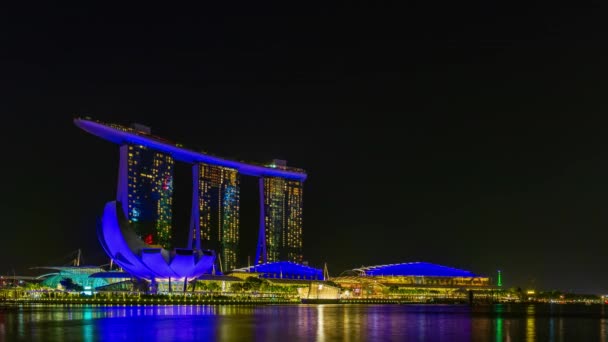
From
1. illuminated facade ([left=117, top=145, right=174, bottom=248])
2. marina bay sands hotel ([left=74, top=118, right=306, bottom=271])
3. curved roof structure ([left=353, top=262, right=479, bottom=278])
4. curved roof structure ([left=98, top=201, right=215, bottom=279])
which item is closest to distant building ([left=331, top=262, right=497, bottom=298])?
curved roof structure ([left=353, top=262, right=479, bottom=278])

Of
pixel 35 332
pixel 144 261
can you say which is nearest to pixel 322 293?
→ pixel 144 261

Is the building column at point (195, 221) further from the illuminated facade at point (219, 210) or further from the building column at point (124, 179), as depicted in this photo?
the building column at point (124, 179)

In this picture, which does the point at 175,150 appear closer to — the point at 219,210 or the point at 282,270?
the point at 219,210

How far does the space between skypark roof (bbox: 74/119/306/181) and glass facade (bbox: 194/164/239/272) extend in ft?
8.74

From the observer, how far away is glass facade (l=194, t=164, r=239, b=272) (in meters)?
138

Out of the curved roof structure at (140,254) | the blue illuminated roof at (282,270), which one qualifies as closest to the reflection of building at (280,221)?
the blue illuminated roof at (282,270)

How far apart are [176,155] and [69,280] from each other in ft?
99.2

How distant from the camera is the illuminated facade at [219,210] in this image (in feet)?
451

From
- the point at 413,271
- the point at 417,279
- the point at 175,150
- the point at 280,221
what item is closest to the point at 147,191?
the point at 175,150

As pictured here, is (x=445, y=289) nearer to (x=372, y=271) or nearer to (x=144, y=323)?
(x=372, y=271)

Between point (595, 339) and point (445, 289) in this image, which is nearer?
point (595, 339)

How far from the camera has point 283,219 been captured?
505 feet

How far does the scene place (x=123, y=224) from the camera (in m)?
91.2

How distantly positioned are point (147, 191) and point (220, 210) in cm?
2772
